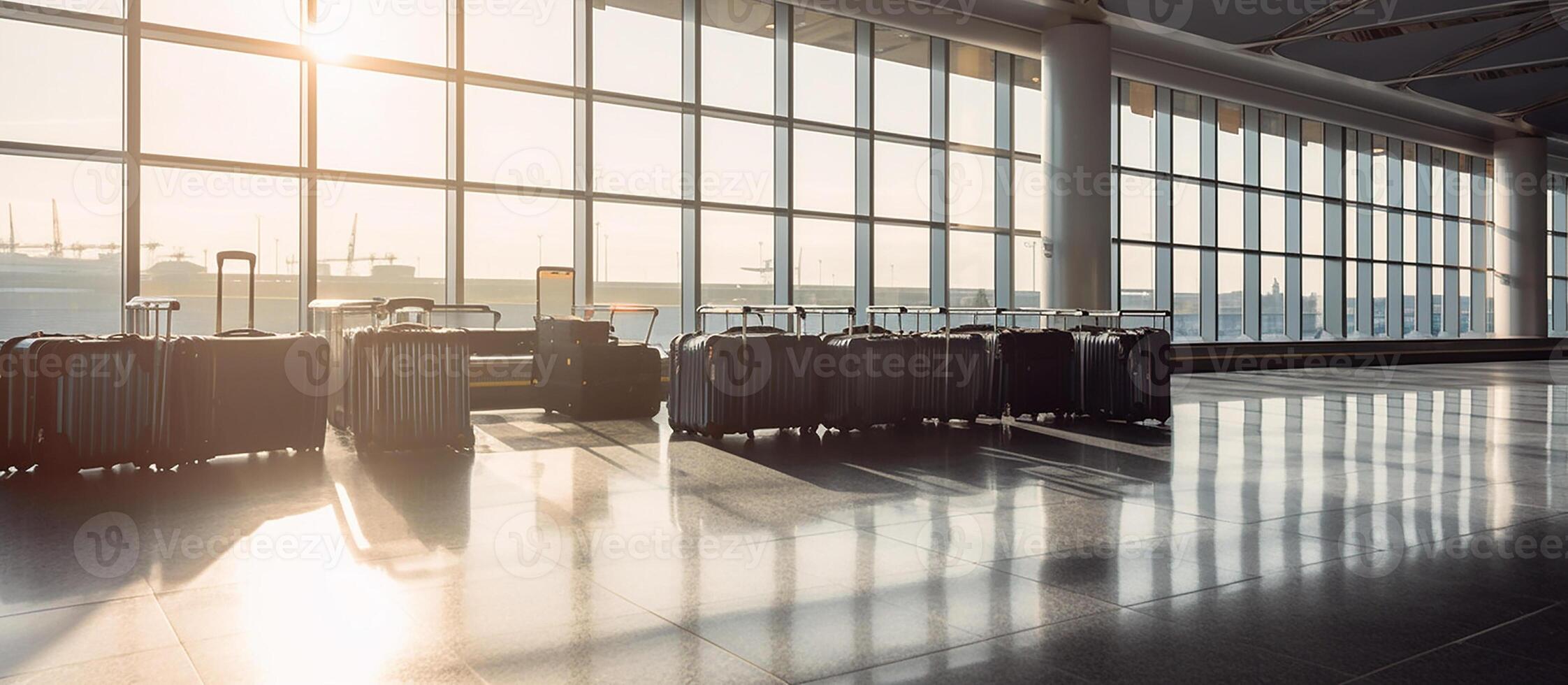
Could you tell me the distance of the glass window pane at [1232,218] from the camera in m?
24.5

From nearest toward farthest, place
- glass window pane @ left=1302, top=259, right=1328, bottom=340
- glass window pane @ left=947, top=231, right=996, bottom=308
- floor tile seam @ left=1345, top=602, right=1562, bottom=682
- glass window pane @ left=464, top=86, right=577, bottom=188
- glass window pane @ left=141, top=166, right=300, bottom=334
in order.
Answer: floor tile seam @ left=1345, top=602, right=1562, bottom=682 → glass window pane @ left=141, top=166, right=300, bottom=334 → glass window pane @ left=464, top=86, right=577, bottom=188 → glass window pane @ left=947, top=231, right=996, bottom=308 → glass window pane @ left=1302, top=259, right=1328, bottom=340

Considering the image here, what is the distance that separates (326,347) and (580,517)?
3.80m

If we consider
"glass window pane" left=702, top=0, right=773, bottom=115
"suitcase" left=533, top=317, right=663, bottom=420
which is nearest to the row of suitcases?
"suitcase" left=533, top=317, right=663, bottom=420

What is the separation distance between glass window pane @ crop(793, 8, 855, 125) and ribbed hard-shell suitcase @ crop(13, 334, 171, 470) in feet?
39.1

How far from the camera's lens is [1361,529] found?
5.37 meters

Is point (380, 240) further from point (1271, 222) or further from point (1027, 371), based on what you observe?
point (1271, 222)

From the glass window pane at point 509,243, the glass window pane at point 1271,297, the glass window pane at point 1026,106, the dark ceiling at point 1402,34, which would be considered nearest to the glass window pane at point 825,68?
the glass window pane at point 1026,106

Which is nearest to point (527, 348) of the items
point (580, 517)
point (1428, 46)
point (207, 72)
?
point (207, 72)

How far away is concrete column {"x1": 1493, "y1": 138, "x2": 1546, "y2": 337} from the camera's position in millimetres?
30703

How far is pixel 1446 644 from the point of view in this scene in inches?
134

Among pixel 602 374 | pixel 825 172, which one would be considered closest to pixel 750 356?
pixel 602 374

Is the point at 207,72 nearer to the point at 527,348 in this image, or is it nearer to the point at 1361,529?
the point at 527,348

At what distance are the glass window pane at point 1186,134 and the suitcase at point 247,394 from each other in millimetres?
20859

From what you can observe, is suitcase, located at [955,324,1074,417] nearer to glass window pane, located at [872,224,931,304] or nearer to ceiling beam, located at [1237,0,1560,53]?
glass window pane, located at [872,224,931,304]
